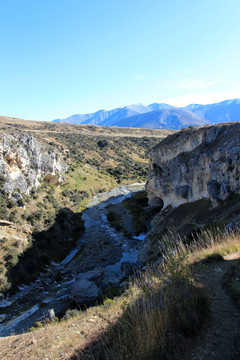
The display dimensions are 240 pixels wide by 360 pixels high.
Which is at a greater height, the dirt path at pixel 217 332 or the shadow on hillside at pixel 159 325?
the shadow on hillside at pixel 159 325

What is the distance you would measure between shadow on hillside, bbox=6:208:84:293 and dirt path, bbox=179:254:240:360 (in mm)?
19455

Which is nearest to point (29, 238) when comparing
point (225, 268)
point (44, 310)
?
point (44, 310)

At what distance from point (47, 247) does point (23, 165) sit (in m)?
14.2

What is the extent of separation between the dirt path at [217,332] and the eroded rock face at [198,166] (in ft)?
48.8

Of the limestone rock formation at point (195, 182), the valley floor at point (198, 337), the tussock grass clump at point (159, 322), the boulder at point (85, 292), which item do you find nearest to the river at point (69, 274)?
the boulder at point (85, 292)

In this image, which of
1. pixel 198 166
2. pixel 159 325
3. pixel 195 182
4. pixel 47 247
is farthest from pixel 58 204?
pixel 159 325

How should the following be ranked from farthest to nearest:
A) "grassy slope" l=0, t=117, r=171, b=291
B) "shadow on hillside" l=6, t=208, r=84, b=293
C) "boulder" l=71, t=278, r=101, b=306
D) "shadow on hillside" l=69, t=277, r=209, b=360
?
1. "grassy slope" l=0, t=117, r=171, b=291
2. "shadow on hillside" l=6, t=208, r=84, b=293
3. "boulder" l=71, t=278, r=101, b=306
4. "shadow on hillside" l=69, t=277, r=209, b=360

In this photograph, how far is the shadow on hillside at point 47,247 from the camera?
20.8 metres

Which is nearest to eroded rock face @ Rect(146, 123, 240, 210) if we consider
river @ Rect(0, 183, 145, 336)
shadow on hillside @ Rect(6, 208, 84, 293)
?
river @ Rect(0, 183, 145, 336)

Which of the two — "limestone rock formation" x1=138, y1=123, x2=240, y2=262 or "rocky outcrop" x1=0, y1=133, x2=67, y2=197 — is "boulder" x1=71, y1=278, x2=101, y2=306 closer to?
"limestone rock formation" x1=138, y1=123, x2=240, y2=262

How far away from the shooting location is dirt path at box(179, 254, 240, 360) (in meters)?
3.33

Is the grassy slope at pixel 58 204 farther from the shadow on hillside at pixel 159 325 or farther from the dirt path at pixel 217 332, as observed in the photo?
the dirt path at pixel 217 332

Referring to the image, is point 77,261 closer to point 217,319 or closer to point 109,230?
point 109,230

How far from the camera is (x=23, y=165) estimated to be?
1341 inches
